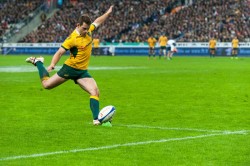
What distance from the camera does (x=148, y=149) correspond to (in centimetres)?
1066

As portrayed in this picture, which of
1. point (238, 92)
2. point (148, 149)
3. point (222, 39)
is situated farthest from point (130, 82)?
point (222, 39)

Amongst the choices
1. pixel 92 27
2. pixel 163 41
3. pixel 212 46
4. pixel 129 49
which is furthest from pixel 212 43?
pixel 92 27

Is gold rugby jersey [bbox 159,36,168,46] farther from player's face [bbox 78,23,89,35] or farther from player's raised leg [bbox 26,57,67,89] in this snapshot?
player's face [bbox 78,23,89,35]

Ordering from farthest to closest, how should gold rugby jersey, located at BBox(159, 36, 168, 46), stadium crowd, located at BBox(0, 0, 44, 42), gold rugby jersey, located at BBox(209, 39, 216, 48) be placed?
stadium crowd, located at BBox(0, 0, 44, 42) < gold rugby jersey, located at BBox(209, 39, 216, 48) < gold rugby jersey, located at BBox(159, 36, 168, 46)

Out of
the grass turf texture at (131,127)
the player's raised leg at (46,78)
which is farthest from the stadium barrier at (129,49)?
the player's raised leg at (46,78)

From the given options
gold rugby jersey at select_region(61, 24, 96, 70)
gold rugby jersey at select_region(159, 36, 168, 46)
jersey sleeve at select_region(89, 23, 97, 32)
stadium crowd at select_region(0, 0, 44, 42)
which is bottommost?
Result: gold rugby jersey at select_region(159, 36, 168, 46)

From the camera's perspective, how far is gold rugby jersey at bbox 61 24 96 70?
14164 mm

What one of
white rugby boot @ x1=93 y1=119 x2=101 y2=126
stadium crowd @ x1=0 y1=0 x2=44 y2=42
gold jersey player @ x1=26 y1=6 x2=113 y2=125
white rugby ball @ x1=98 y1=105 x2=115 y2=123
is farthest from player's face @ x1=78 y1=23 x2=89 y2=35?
stadium crowd @ x1=0 y1=0 x2=44 y2=42

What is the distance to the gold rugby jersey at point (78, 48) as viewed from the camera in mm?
14164

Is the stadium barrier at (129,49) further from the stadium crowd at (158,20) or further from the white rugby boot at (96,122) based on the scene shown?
the white rugby boot at (96,122)

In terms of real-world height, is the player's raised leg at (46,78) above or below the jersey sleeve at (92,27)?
below

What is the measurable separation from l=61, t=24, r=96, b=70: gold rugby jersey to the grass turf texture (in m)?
1.32

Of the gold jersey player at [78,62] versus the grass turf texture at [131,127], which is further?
the gold jersey player at [78,62]

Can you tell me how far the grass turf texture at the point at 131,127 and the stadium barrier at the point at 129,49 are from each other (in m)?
45.8
